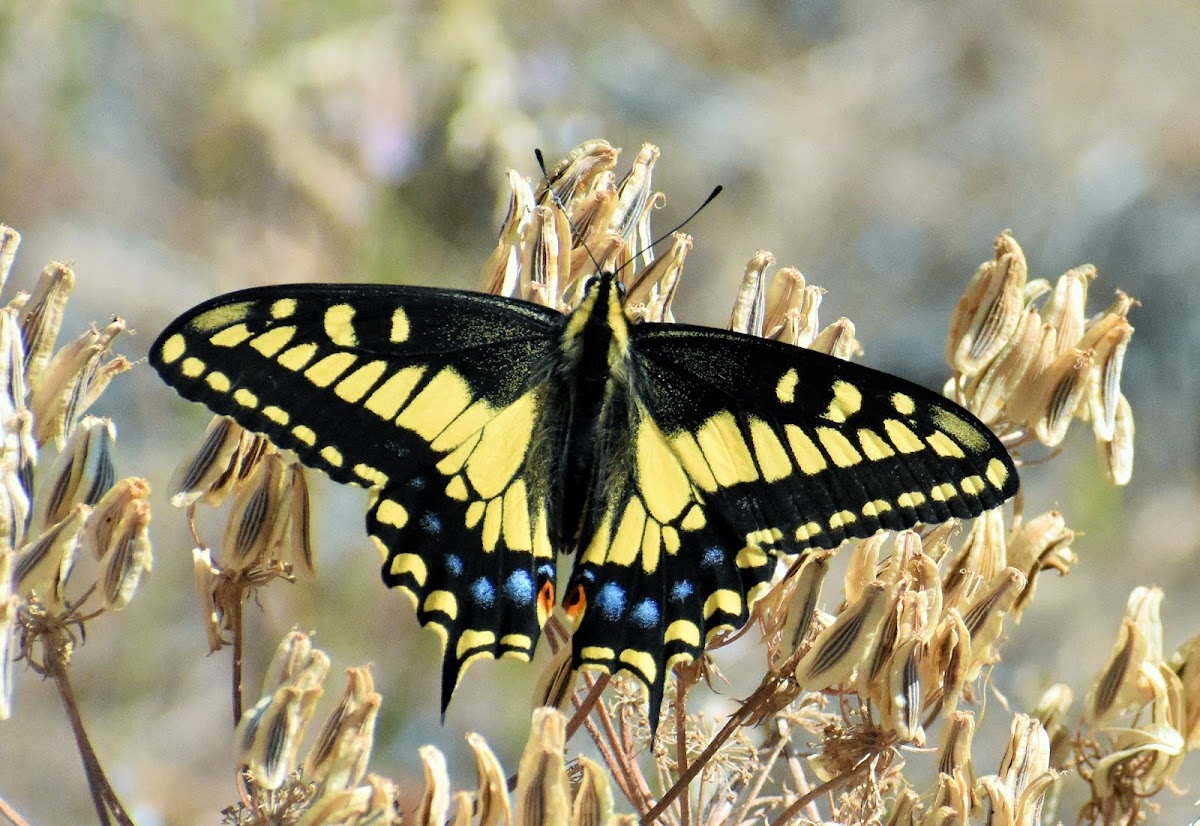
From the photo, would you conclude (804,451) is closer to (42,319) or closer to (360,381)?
(360,381)

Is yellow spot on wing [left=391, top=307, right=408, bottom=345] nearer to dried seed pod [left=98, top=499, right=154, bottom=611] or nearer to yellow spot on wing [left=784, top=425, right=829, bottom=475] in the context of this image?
dried seed pod [left=98, top=499, right=154, bottom=611]

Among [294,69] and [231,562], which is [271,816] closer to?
[231,562]

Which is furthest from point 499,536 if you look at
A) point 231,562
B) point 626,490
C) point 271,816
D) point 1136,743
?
point 1136,743

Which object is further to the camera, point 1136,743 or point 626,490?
point 626,490

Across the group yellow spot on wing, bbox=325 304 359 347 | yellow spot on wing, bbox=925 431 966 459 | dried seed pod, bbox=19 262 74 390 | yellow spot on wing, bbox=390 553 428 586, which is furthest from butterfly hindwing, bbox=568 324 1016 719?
dried seed pod, bbox=19 262 74 390

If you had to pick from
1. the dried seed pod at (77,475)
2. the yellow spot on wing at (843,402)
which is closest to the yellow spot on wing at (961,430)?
the yellow spot on wing at (843,402)

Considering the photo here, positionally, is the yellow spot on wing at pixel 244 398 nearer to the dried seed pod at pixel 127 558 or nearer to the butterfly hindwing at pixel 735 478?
the dried seed pod at pixel 127 558

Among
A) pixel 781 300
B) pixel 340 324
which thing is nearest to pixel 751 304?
pixel 781 300

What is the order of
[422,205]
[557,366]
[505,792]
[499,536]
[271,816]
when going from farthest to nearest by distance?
[422,205] < [557,366] < [499,536] < [271,816] < [505,792]
